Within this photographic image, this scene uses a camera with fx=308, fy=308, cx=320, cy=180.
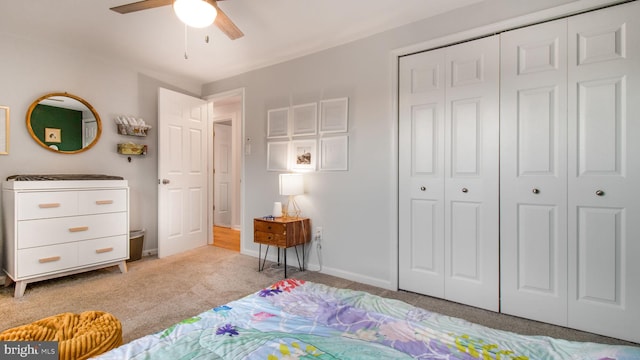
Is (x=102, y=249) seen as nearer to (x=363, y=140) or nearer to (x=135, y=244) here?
(x=135, y=244)

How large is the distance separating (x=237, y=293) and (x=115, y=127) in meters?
2.55

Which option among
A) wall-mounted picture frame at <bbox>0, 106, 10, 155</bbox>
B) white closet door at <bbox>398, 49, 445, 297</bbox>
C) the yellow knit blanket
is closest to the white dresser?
wall-mounted picture frame at <bbox>0, 106, 10, 155</bbox>

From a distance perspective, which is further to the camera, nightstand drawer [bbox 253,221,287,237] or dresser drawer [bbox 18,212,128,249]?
nightstand drawer [bbox 253,221,287,237]

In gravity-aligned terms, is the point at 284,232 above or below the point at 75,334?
above

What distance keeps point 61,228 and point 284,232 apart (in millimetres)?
2038

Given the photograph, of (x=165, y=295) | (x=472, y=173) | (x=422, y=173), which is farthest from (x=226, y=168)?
(x=472, y=173)

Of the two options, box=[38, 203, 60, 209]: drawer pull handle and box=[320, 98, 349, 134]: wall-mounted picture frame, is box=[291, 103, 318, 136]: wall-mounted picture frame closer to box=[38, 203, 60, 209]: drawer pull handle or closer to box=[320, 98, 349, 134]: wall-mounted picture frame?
box=[320, 98, 349, 134]: wall-mounted picture frame

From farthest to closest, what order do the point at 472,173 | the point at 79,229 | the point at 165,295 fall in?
the point at 79,229
the point at 165,295
the point at 472,173

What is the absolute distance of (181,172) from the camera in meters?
4.12

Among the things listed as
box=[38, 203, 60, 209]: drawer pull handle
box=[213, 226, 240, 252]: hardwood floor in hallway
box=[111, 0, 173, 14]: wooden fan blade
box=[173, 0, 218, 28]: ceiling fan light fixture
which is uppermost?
box=[111, 0, 173, 14]: wooden fan blade

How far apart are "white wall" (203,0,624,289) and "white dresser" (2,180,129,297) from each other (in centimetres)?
178

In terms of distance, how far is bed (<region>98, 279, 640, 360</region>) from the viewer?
3.01ft

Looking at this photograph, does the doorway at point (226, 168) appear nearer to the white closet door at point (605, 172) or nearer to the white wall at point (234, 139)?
the white wall at point (234, 139)

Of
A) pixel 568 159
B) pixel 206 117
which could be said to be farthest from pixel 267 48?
pixel 568 159
